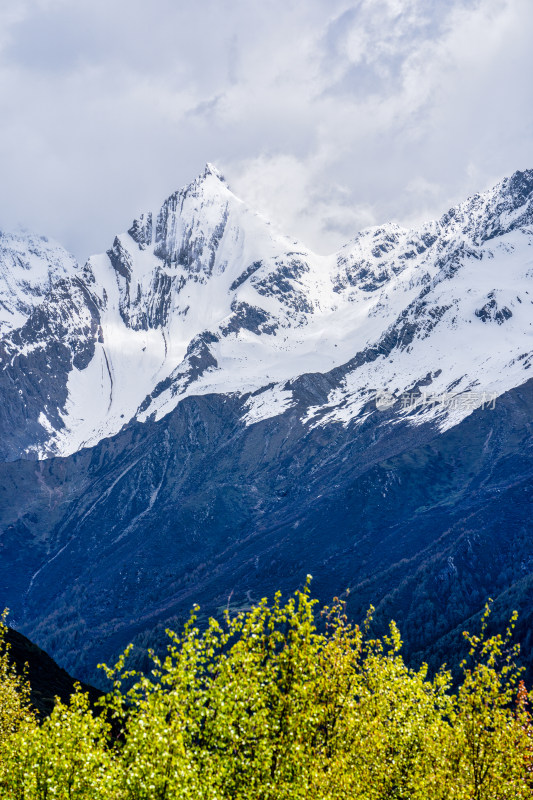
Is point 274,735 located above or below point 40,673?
below

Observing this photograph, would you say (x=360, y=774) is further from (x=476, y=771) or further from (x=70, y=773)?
(x=70, y=773)

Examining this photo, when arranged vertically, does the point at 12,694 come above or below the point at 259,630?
above

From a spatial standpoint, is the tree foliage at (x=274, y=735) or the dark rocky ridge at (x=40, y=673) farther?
the dark rocky ridge at (x=40, y=673)

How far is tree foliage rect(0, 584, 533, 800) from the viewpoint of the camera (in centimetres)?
3053

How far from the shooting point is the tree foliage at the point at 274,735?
30531 millimetres

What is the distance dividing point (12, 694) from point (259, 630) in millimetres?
22868

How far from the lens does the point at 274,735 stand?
33.6 metres

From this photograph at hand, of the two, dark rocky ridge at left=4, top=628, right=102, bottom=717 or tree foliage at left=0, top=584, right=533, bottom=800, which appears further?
dark rocky ridge at left=4, top=628, right=102, bottom=717

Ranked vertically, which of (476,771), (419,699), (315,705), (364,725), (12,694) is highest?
(12,694)

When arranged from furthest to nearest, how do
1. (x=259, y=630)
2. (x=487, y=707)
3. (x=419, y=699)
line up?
1. (x=419, y=699)
2. (x=487, y=707)
3. (x=259, y=630)

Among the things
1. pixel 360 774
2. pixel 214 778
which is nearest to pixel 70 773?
pixel 214 778

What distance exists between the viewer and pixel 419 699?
135ft

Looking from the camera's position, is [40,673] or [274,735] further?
[40,673]

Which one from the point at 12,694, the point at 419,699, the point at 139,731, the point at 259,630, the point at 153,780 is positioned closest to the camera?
the point at 153,780
